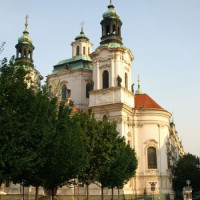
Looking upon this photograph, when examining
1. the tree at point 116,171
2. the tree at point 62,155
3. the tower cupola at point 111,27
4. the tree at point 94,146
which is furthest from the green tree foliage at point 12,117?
the tower cupola at point 111,27

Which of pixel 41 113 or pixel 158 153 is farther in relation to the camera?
pixel 158 153

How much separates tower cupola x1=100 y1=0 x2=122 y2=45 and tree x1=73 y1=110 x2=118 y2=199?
21584 mm

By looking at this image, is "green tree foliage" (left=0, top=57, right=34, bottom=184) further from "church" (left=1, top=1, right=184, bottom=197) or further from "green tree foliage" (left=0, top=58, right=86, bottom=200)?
"church" (left=1, top=1, right=184, bottom=197)

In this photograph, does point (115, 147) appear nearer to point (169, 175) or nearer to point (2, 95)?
point (2, 95)

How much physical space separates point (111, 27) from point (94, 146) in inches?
985

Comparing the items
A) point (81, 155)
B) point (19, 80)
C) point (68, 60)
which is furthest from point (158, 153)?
point (19, 80)

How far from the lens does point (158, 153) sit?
43.4 meters

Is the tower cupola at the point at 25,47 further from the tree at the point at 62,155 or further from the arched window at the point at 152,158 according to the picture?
the tree at the point at 62,155

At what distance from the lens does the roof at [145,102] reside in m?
46.9

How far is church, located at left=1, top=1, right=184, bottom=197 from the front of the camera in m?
41.6

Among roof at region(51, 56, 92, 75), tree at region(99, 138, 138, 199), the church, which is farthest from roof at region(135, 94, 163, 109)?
tree at region(99, 138, 138, 199)

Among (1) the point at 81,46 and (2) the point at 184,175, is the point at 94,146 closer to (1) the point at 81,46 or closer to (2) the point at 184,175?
(2) the point at 184,175

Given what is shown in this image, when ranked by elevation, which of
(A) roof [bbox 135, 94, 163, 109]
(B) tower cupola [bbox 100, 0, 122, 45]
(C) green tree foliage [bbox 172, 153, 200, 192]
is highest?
(B) tower cupola [bbox 100, 0, 122, 45]

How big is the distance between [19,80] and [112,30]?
31983mm
